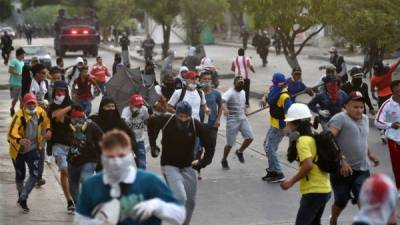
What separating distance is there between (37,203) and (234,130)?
3.74 metres

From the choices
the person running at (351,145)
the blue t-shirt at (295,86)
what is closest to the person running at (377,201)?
the person running at (351,145)

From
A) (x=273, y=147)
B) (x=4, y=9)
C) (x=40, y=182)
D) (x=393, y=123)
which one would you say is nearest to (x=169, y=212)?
(x=393, y=123)

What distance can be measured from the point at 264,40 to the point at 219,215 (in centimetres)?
2866

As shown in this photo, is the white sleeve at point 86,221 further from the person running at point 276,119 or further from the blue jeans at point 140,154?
the person running at point 276,119

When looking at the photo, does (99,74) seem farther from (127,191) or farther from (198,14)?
(198,14)

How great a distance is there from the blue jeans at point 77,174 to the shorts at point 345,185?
2.90 meters

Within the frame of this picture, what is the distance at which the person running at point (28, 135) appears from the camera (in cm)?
1180

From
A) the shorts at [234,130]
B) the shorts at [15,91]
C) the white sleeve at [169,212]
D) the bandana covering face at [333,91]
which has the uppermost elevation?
the white sleeve at [169,212]

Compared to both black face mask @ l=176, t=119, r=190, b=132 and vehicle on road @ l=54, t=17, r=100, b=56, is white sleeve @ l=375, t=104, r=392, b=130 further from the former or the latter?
vehicle on road @ l=54, t=17, r=100, b=56

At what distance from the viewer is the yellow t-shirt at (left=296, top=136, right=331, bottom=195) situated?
8422mm

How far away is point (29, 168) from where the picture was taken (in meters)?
12.0

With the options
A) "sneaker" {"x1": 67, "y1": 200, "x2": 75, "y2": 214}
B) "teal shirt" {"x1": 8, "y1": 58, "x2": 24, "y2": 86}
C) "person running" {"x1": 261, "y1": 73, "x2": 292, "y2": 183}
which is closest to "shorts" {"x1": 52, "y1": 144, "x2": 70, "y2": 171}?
"sneaker" {"x1": 67, "y1": 200, "x2": 75, "y2": 214}

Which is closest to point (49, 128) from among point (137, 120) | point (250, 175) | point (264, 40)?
point (137, 120)

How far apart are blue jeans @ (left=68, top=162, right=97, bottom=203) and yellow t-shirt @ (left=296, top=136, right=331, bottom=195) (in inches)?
129
